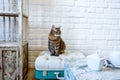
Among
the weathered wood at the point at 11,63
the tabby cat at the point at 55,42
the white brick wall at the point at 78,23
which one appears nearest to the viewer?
the weathered wood at the point at 11,63

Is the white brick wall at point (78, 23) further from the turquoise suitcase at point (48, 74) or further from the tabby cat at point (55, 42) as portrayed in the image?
the turquoise suitcase at point (48, 74)

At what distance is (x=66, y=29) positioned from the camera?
153cm

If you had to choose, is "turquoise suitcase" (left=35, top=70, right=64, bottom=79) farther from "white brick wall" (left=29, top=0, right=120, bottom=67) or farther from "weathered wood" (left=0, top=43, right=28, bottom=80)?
"white brick wall" (left=29, top=0, right=120, bottom=67)

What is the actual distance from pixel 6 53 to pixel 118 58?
2.35 ft

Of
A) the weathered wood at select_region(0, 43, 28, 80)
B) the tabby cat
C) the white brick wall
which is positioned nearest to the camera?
the weathered wood at select_region(0, 43, 28, 80)

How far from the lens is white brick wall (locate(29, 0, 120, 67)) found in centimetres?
150

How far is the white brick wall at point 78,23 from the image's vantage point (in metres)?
1.50

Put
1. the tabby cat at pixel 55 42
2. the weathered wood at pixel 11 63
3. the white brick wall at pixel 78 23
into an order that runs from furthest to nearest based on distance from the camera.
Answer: the white brick wall at pixel 78 23 < the tabby cat at pixel 55 42 < the weathered wood at pixel 11 63

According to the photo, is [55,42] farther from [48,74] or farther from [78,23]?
[78,23]

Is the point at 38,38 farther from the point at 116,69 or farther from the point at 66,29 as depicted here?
the point at 116,69

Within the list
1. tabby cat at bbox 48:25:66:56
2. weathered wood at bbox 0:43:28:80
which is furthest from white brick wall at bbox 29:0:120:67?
weathered wood at bbox 0:43:28:80

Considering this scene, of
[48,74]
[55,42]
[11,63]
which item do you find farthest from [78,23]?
[11,63]

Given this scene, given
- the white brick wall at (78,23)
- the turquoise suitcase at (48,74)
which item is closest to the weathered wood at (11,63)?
the turquoise suitcase at (48,74)

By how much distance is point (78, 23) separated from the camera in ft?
5.05
